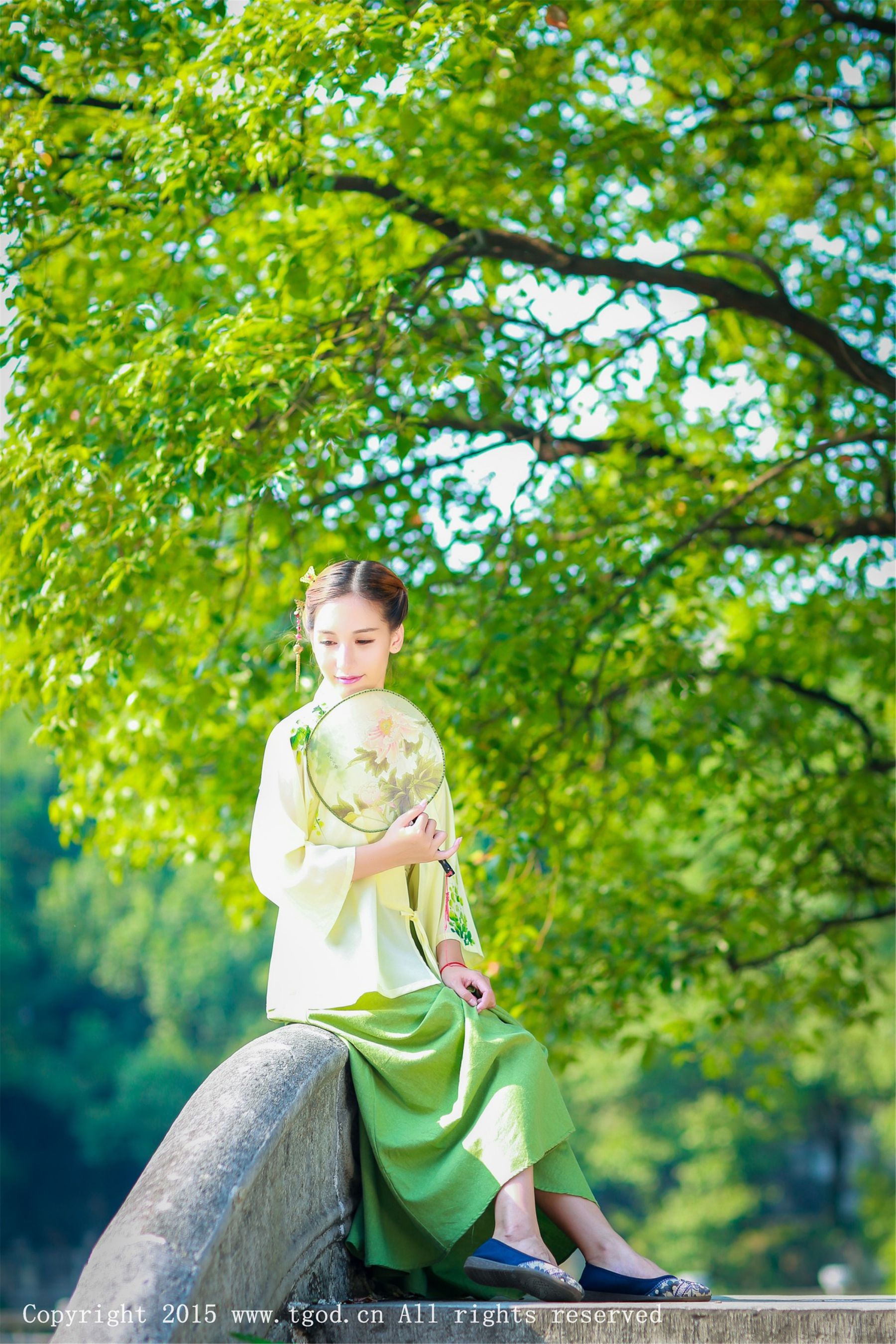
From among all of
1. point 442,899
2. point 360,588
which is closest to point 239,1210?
point 442,899

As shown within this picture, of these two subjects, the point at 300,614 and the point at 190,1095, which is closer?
the point at 300,614

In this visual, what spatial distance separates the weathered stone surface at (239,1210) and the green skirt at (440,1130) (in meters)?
0.05

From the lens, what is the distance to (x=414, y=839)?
3.13 metres

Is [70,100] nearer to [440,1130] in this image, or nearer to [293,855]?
[293,855]

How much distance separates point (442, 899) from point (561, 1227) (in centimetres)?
83

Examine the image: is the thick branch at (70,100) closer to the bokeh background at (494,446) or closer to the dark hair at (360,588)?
the bokeh background at (494,446)

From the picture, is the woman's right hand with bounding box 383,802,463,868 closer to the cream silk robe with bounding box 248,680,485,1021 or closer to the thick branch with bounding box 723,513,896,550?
the cream silk robe with bounding box 248,680,485,1021

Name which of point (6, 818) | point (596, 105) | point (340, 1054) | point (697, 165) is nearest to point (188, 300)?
point (596, 105)

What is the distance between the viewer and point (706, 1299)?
9.15 feet

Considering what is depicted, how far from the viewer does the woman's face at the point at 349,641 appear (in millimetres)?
3271

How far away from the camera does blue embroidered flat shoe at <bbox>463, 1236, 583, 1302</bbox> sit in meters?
2.67

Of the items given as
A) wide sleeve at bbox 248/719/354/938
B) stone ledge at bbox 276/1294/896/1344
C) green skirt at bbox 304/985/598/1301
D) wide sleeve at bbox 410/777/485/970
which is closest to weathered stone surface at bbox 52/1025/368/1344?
green skirt at bbox 304/985/598/1301

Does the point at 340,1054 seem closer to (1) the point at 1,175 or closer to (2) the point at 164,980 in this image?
(1) the point at 1,175

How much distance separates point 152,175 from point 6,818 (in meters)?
27.1
